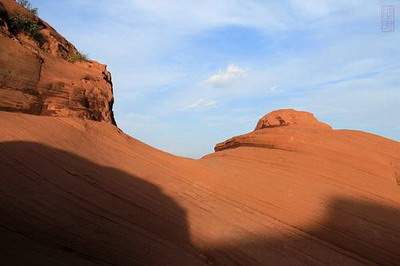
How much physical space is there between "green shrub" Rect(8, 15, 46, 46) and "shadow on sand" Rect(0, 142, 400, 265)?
4.46 m

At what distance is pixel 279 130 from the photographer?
1028 cm

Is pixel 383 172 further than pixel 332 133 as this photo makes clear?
No

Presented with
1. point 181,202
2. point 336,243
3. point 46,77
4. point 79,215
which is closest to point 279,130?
point 336,243

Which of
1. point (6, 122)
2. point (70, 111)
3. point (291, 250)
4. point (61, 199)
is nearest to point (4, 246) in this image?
point (61, 199)

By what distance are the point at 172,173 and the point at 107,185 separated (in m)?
1.66

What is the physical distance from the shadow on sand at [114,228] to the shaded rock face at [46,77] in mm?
2272

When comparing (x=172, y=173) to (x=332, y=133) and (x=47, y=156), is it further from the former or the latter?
(x=332, y=133)

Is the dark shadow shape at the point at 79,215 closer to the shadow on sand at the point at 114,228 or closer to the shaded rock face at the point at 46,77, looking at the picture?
the shadow on sand at the point at 114,228

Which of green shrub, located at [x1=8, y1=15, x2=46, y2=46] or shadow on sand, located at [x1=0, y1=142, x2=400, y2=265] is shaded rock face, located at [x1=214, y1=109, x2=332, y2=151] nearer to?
shadow on sand, located at [x1=0, y1=142, x2=400, y2=265]

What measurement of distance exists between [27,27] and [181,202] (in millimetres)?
5964

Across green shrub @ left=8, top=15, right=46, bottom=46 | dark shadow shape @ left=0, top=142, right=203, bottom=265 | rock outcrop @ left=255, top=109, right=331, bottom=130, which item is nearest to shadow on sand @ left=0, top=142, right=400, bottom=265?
dark shadow shape @ left=0, top=142, right=203, bottom=265

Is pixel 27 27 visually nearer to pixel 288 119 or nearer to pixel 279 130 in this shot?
pixel 279 130

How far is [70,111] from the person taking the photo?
850 cm

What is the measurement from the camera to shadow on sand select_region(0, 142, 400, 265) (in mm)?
4426
